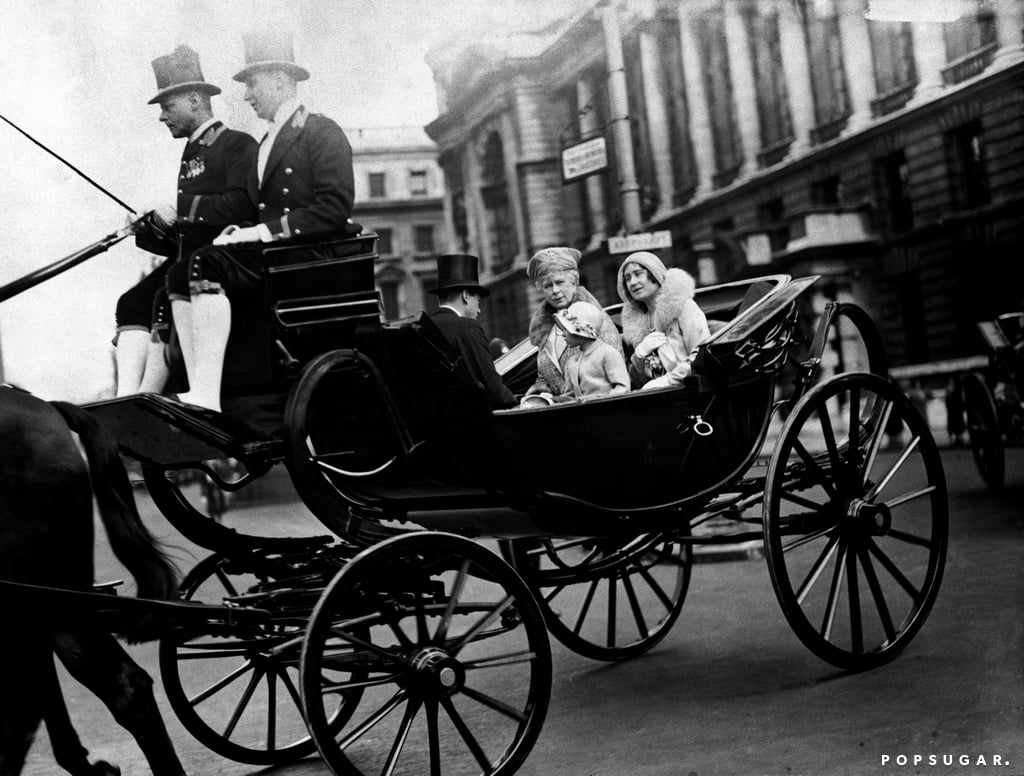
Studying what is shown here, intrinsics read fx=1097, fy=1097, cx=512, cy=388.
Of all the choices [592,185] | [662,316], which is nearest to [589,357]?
[662,316]

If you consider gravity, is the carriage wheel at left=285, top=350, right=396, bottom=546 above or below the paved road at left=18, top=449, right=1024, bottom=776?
above

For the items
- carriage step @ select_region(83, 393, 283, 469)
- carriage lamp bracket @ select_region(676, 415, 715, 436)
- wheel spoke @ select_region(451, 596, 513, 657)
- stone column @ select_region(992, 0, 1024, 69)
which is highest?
stone column @ select_region(992, 0, 1024, 69)

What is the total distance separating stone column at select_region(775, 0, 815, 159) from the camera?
8766 millimetres

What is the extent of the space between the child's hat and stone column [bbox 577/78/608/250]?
2.31 m

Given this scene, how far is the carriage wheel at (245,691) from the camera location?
320 cm

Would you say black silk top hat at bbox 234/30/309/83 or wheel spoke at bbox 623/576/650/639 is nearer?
black silk top hat at bbox 234/30/309/83

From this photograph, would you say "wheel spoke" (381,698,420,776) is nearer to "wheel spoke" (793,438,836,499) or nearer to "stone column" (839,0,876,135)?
"wheel spoke" (793,438,836,499)

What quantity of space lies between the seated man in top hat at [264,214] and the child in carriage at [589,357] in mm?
882

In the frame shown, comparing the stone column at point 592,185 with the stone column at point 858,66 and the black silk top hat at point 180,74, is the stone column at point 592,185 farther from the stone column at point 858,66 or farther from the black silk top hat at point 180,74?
the stone column at point 858,66

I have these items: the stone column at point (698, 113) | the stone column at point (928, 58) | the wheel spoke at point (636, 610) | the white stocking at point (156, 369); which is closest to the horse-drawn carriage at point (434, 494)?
the wheel spoke at point (636, 610)

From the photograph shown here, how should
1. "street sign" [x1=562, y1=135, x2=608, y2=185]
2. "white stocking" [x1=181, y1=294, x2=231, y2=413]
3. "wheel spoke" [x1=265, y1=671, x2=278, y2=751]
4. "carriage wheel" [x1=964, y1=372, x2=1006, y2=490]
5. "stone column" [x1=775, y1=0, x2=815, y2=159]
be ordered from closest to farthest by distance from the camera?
1. "wheel spoke" [x1=265, y1=671, x2=278, y2=751]
2. "white stocking" [x1=181, y1=294, x2=231, y2=413]
3. "street sign" [x1=562, y1=135, x2=608, y2=185]
4. "carriage wheel" [x1=964, y1=372, x2=1006, y2=490]
5. "stone column" [x1=775, y1=0, x2=815, y2=159]

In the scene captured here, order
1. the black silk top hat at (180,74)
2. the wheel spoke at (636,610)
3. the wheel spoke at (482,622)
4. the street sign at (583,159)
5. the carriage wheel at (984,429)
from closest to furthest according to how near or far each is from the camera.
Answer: the wheel spoke at (482,622), the black silk top hat at (180,74), the wheel spoke at (636,610), the street sign at (583,159), the carriage wheel at (984,429)

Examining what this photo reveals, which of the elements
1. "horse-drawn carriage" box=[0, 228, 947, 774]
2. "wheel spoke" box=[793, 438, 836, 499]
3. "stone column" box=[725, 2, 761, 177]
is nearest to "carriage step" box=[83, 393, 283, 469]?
"horse-drawn carriage" box=[0, 228, 947, 774]

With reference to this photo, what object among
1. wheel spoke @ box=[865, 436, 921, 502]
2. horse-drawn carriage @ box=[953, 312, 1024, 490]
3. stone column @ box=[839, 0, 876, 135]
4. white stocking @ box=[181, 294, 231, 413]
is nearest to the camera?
white stocking @ box=[181, 294, 231, 413]
